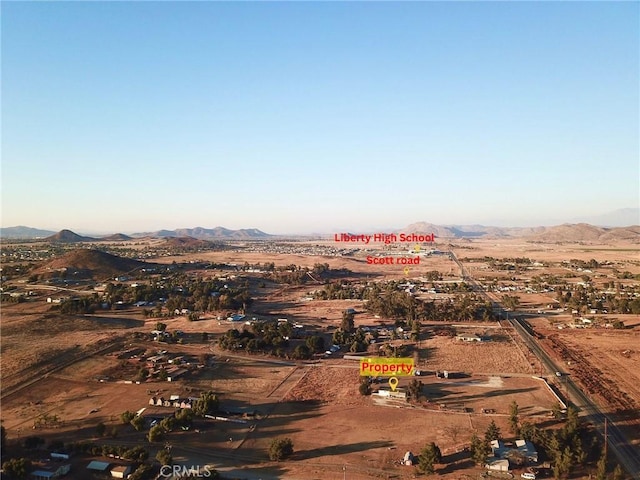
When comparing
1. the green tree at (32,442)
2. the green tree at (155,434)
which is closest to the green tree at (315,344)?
the green tree at (155,434)

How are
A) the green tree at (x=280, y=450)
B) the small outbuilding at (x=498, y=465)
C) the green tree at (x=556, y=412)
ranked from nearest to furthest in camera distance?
the small outbuilding at (x=498, y=465) < the green tree at (x=280, y=450) < the green tree at (x=556, y=412)

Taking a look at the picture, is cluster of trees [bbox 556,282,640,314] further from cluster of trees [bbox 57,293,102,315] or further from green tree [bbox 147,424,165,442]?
cluster of trees [bbox 57,293,102,315]

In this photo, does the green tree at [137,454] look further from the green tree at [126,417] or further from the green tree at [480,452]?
the green tree at [480,452]

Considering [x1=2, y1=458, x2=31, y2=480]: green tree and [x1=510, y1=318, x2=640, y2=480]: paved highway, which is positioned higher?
[x1=2, y1=458, x2=31, y2=480]: green tree

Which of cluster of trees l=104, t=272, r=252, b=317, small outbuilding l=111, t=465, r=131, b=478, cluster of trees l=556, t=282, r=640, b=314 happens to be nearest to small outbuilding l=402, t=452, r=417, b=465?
small outbuilding l=111, t=465, r=131, b=478

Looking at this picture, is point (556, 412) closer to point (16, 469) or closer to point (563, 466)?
point (563, 466)

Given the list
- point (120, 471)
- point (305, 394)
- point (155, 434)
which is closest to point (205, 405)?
point (155, 434)
